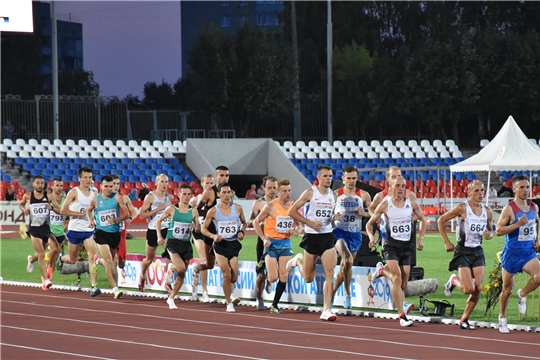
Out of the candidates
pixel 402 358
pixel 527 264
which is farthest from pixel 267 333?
pixel 527 264

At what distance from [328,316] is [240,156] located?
88.8 feet

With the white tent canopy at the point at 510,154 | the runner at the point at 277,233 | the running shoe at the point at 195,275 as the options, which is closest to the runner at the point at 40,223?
the running shoe at the point at 195,275

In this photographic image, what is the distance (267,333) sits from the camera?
11.2m

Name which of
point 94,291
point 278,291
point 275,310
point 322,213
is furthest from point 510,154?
point 322,213

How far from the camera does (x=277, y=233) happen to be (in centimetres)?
1346

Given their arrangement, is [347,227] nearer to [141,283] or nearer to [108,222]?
[108,222]

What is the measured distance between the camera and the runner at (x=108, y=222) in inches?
584

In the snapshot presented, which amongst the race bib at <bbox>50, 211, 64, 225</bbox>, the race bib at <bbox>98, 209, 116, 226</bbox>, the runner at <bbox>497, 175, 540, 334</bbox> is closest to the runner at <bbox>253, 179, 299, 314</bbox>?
the race bib at <bbox>98, 209, 116, 226</bbox>

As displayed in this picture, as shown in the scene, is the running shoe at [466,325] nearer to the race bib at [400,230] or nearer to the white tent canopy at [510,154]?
the race bib at [400,230]

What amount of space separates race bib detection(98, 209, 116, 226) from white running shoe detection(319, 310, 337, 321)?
13.3 feet

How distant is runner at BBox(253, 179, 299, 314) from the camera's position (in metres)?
13.3

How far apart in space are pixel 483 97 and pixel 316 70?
11158mm

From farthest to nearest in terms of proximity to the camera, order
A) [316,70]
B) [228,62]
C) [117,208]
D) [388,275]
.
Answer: [316,70] → [228,62] → [117,208] → [388,275]

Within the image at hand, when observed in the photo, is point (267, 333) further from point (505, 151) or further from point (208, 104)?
point (208, 104)
